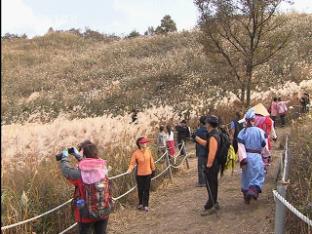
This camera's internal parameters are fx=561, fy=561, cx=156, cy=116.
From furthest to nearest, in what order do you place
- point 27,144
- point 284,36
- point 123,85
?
point 123,85, point 284,36, point 27,144

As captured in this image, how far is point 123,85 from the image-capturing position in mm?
37219

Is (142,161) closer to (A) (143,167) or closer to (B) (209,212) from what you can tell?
(A) (143,167)

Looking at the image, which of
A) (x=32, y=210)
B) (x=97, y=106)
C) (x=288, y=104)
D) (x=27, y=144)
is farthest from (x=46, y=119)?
(x=97, y=106)

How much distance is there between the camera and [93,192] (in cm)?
676

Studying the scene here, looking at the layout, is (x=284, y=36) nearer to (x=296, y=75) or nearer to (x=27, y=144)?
(x=296, y=75)

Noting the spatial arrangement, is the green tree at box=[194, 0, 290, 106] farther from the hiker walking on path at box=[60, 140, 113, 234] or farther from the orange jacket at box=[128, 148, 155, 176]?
the hiker walking on path at box=[60, 140, 113, 234]

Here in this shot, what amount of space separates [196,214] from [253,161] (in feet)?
4.69

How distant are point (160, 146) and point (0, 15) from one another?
1087 cm

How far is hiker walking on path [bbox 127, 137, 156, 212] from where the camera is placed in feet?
34.8

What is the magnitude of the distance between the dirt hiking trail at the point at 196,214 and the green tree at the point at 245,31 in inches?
412

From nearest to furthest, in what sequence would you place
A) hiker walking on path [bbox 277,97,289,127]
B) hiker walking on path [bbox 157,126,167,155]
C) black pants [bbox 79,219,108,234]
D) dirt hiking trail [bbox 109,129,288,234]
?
A: black pants [bbox 79,219,108,234] → dirt hiking trail [bbox 109,129,288,234] → hiker walking on path [bbox 157,126,167,155] → hiker walking on path [bbox 277,97,289,127]

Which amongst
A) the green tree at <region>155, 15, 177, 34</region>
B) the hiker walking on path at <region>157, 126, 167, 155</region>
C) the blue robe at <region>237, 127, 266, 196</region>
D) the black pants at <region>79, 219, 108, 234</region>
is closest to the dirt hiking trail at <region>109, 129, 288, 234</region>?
the blue robe at <region>237, 127, 266, 196</region>

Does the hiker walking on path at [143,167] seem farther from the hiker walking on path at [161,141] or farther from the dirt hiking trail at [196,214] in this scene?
the hiker walking on path at [161,141]

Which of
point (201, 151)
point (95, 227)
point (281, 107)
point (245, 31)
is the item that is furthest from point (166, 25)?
point (95, 227)
